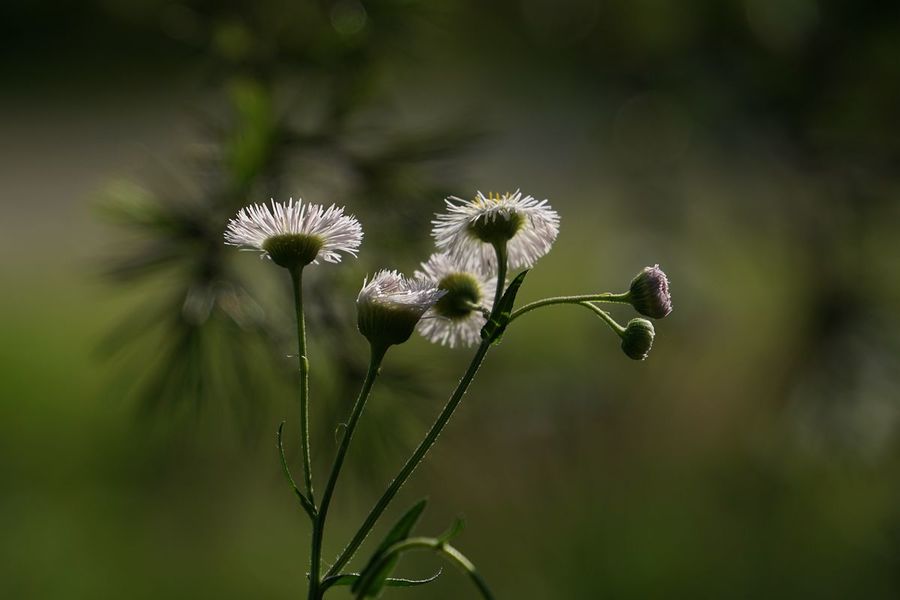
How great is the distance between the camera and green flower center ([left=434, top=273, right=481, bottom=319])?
414 millimetres

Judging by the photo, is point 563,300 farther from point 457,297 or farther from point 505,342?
point 505,342

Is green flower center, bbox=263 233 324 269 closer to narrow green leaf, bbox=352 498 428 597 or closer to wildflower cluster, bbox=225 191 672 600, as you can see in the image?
wildflower cluster, bbox=225 191 672 600

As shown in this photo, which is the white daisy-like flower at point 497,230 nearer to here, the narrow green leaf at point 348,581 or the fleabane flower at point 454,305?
the fleabane flower at point 454,305

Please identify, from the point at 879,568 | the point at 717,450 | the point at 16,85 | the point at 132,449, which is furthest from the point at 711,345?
the point at 16,85

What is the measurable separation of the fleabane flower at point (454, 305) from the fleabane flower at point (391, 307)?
0.02 meters

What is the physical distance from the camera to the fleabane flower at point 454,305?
415 mm

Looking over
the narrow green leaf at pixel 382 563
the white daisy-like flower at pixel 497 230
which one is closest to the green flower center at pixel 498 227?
the white daisy-like flower at pixel 497 230

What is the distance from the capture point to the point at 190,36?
2.53ft

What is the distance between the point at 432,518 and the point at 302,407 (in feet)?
4.00

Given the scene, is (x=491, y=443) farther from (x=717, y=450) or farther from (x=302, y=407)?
(x=302, y=407)

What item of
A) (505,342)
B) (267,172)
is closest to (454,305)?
(267,172)

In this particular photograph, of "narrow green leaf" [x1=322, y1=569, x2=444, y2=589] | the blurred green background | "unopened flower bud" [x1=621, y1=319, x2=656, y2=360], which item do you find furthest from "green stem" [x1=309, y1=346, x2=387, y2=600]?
the blurred green background

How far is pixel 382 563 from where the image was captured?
0.33m

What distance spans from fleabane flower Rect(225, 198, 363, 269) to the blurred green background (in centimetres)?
18
